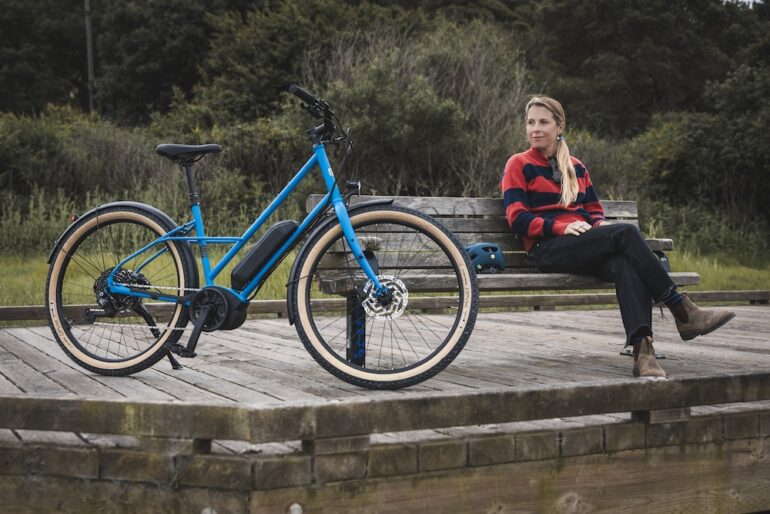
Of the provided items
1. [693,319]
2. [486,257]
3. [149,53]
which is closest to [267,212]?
[486,257]

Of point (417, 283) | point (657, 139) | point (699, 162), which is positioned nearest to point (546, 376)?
point (417, 283)

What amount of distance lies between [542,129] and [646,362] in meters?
1.36

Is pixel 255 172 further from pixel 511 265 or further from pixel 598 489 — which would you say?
pixel 598 489

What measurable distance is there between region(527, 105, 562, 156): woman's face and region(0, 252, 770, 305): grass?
3456 mm

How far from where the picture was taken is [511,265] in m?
4.75

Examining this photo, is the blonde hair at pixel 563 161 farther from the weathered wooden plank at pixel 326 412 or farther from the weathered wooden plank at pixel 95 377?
the weathered wooden plank at pixel 95 377

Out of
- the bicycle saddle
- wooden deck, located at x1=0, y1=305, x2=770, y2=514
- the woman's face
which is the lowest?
wooden deck, located at x1=0, y1=305, x2=770, y2=514

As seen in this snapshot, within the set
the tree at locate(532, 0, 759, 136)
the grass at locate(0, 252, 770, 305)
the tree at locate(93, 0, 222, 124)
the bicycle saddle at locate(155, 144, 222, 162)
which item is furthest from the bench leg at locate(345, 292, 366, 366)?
the tree at locate(532, 0, 759, 136)

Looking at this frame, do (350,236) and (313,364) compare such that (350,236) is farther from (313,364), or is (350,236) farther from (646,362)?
(646,362)

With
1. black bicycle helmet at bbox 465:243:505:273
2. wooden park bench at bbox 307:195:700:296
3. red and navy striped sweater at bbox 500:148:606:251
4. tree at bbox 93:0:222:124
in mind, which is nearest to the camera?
red and navy striped sweater at bbox 500:148:606:251

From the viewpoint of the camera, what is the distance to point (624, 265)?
3811 millimetres

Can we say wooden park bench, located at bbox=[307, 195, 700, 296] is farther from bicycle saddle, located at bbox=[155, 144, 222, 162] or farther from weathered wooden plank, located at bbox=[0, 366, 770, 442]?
weathered wooden plank, located at bbox=[0, 366, 770, 442]

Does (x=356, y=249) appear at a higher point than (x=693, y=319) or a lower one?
higher

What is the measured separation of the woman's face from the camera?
4363 millimetres
